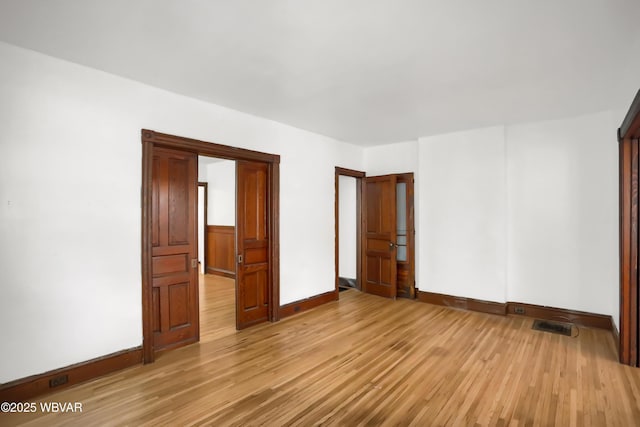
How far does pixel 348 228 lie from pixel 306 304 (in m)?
2.24

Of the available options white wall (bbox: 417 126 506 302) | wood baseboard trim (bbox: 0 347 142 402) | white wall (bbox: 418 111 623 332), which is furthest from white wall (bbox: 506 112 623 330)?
wood baseboard trim (bbox: 0 347 142 402)

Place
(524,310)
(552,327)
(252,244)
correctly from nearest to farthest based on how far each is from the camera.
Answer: (552,327), (252,244), (524,310)

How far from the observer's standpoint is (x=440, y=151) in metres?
5.37

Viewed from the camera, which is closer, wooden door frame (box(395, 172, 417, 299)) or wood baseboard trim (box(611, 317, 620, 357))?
wood baseboard trim (box(611, 317, 620, 357))

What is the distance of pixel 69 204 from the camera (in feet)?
9.16

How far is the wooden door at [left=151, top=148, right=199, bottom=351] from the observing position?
11.4 ft

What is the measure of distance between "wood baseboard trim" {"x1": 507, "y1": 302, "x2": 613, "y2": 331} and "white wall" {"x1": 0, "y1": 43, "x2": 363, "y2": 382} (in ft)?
16.5

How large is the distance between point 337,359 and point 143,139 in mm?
2984

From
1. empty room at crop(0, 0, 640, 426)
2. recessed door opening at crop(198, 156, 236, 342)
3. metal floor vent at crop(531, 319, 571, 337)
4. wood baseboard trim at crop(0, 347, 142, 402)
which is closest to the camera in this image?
empty room at crop(0, 0, 640, 426)

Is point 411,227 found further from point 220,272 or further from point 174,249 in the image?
point 220,272

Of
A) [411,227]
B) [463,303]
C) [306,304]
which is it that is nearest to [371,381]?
[306,304]

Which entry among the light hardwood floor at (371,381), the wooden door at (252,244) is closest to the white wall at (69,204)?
the light hardwood floor at (371,381)

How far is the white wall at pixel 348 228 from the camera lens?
6.70 meters

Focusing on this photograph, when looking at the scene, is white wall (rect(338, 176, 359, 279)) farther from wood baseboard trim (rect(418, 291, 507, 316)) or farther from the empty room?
wood baseboard trim (rect(418, 291, 507, 316))
